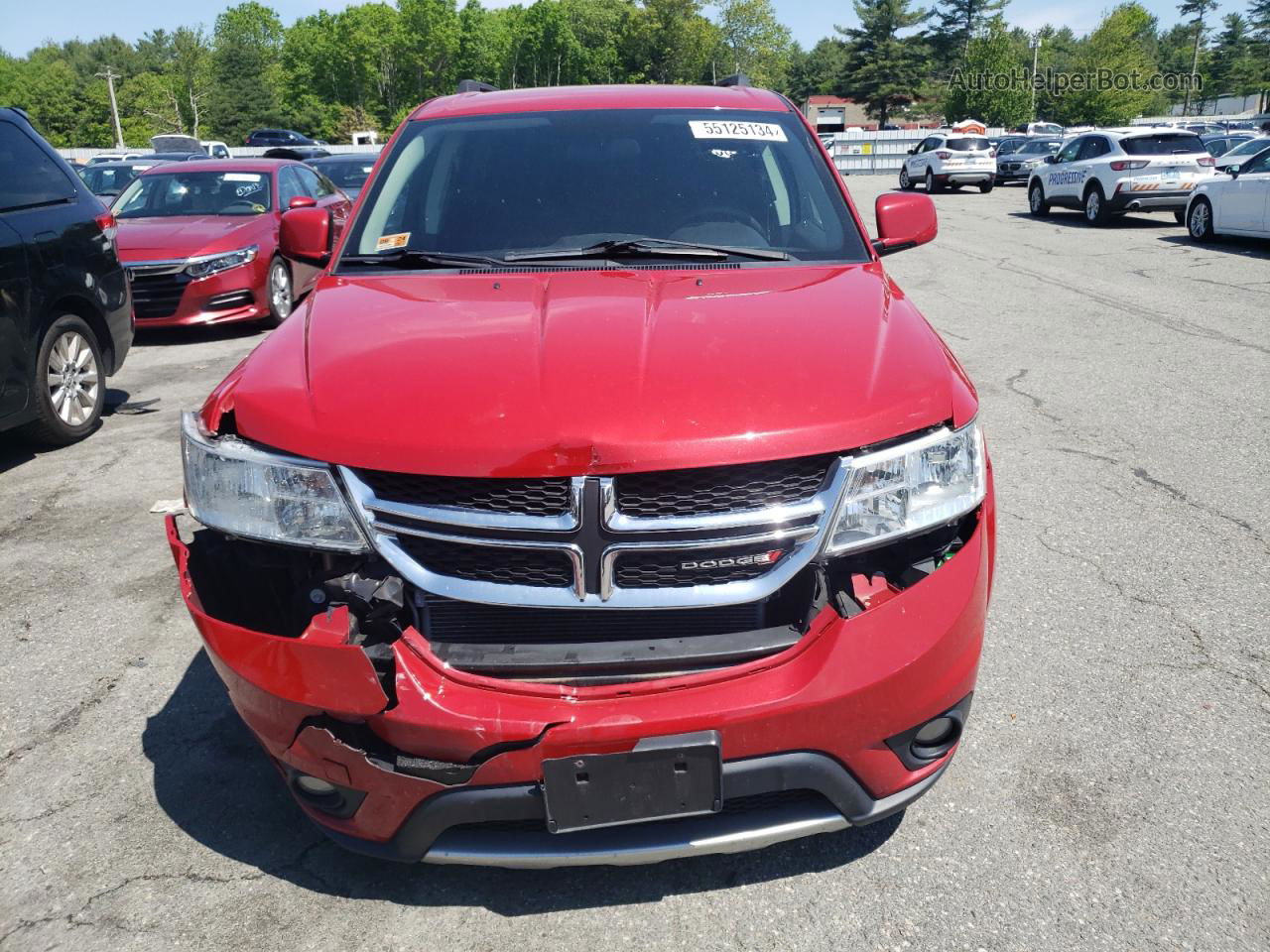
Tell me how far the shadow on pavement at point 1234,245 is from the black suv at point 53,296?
1371 centimetres

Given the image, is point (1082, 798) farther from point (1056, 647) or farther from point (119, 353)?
point (119, 353)

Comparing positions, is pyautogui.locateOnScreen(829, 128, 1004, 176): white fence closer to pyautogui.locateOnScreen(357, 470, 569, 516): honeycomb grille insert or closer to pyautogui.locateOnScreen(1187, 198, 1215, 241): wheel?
pyautogui.locateOnScreen(1187, 198, 1215, 241): wheel

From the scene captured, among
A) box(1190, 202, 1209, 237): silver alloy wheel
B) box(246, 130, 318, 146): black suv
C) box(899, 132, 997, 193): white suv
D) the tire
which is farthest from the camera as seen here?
box(246, 130, 318, 146): black suv

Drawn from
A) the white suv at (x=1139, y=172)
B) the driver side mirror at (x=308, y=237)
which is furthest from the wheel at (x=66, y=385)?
the white suv at (x=1139, y=172)

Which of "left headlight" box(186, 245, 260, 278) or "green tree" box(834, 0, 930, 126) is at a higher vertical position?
"green tree" box(834, 0, 930, 126)

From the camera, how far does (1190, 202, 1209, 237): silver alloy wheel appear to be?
1524cm

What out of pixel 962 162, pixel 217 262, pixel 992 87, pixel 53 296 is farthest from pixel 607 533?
pixel 992 87

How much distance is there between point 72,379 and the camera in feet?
20.5

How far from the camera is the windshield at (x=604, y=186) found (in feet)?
10.8

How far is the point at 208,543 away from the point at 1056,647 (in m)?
2.69

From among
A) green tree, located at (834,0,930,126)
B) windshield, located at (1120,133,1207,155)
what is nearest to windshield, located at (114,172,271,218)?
windshield, located at (1120,133,1207,155)

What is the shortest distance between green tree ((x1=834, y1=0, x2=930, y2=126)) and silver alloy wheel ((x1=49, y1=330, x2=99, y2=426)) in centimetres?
9059

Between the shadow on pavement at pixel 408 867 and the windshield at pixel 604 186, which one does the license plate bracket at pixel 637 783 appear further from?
the windshield at pixel 604 186

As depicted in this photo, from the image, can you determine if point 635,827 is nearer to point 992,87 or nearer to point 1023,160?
point 1023,160
